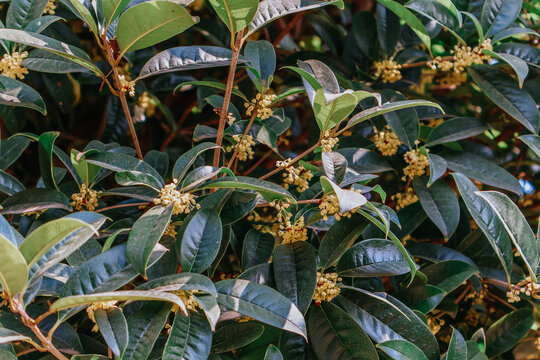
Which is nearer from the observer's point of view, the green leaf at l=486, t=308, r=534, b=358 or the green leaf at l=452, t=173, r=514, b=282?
the green leaf at l=452, t=173, r=514, b=282

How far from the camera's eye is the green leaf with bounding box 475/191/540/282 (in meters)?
0.92

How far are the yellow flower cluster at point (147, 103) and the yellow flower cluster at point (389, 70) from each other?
63 cm

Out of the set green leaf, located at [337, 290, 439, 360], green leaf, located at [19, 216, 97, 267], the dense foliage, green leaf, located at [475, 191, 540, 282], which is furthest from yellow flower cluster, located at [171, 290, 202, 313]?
green leaf, located at [475, 191, 540, 282]

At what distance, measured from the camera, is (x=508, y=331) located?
46.8 inches

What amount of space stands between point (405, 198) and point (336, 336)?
17.8 inches

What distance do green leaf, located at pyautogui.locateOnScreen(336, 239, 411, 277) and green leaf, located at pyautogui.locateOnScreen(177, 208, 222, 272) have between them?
0.26m

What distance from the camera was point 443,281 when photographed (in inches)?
43.6

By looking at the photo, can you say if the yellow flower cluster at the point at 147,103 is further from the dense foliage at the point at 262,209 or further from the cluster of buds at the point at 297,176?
the cluster of buds at the point at 297,176

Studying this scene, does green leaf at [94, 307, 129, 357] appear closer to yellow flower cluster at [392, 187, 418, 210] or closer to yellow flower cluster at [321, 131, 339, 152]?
yellow flower cluster at [321, 131, 339, 152]

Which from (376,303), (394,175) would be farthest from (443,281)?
(394,175)

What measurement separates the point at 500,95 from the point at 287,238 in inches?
25.8

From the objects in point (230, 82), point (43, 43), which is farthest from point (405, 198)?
point (43, 43)

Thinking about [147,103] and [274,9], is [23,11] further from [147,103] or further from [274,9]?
[274,9]

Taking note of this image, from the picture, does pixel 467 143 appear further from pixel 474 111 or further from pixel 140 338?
pixel 140 338
